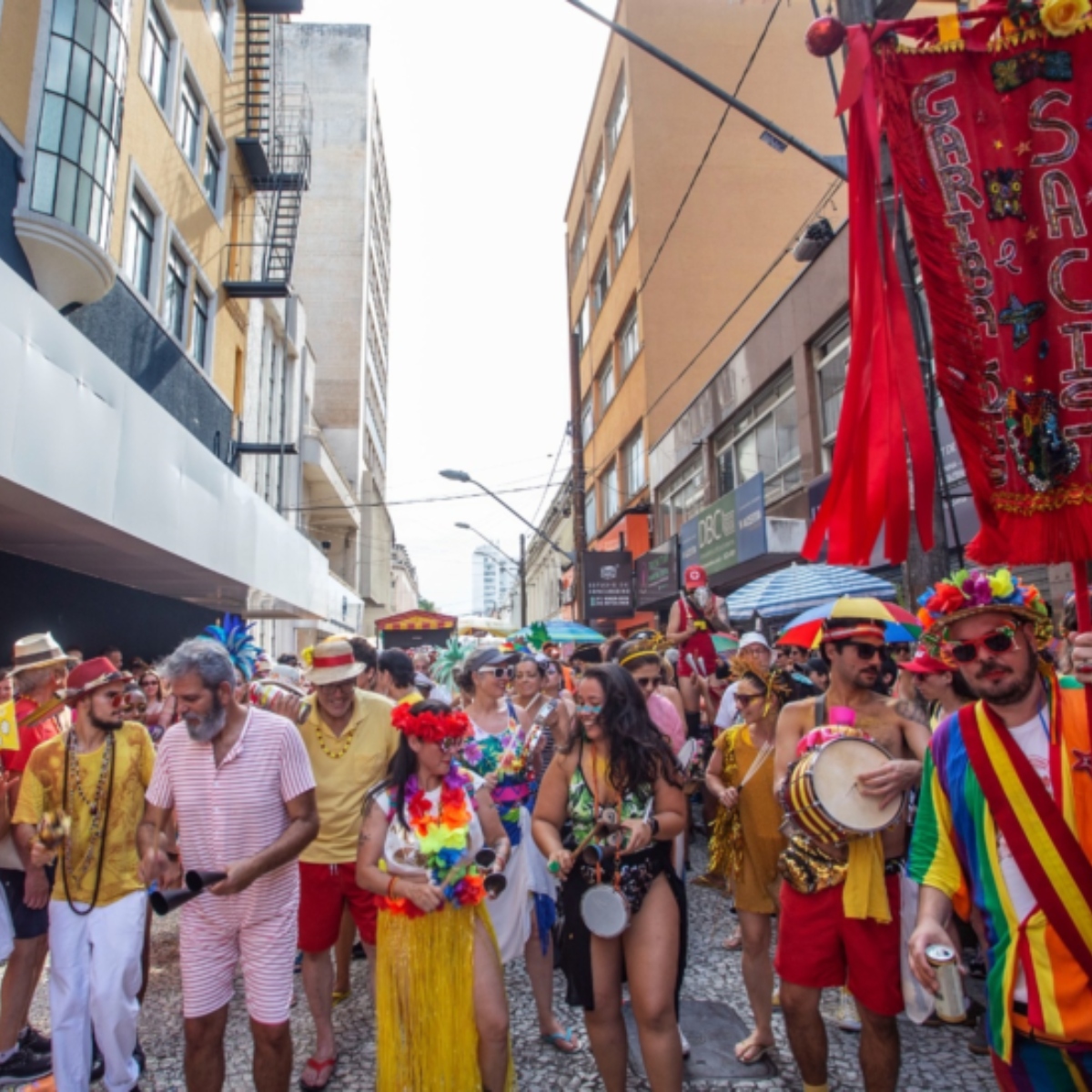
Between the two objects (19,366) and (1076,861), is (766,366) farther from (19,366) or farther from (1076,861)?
(1076,861)

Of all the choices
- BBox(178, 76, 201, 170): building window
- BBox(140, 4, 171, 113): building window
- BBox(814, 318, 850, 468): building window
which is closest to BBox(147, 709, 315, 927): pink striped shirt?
BBox(814, 318, 850, 468): building window

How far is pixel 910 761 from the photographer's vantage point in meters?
3.10

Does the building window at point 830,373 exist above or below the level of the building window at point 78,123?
below

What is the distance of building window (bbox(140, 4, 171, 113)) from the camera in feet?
42.7

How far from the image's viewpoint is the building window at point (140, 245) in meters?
12.5

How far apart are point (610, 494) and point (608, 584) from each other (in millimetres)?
9962

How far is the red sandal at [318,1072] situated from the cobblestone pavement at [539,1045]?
41 mm

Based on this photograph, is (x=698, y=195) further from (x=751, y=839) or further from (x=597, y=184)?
(x=751, y=839)

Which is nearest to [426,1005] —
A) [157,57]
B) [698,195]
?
[157,57]

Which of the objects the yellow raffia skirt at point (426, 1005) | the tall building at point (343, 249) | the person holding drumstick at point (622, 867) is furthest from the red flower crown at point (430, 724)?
the tall building at point (343, 249)

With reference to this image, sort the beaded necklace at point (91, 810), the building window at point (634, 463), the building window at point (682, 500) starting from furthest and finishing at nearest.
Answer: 1. the building window at point (634, 463)
2. the building window at point (682, 500)
3. the beaded necklace at point (91, 810)

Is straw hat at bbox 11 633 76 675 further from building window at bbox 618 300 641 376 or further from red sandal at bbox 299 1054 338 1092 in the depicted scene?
building window at bbox 618 300 641 376

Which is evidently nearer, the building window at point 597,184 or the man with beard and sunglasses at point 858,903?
the man with beard and sunglasses at point 858,903

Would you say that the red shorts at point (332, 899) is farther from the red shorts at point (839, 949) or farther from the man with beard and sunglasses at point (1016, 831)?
the man with beard and sunglasses at point (1016, 831)
